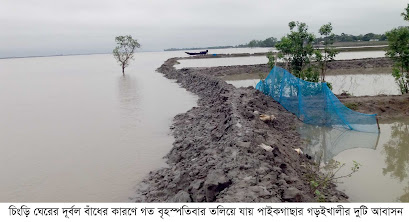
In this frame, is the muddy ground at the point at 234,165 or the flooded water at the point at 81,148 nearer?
the muddy ground at the point at 234,165

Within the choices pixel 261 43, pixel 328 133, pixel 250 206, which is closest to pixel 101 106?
pixel 328 133

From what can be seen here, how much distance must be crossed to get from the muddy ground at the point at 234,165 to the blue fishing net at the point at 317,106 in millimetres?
583

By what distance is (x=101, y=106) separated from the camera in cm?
1662

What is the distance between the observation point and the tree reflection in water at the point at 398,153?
22.4 feet

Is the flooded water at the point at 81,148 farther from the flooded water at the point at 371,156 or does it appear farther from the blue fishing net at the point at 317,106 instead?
the blue fishing net at the point at 317,106

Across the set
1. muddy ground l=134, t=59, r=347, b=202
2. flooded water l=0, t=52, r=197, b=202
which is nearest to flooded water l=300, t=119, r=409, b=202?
muddy ground l=134, t=59, r=347, b=202

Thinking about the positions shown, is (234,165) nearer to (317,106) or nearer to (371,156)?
(371,156)

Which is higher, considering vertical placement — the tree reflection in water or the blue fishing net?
the blue fishing net

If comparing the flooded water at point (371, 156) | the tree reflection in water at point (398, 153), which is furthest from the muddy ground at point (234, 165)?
the tree reflection in water at point (398, 153)

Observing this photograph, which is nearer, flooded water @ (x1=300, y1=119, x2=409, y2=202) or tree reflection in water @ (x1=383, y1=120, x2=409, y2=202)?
flooded water @ (x1=300, y1=119, x2=409, y2=202)

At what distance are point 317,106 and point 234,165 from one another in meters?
6.01

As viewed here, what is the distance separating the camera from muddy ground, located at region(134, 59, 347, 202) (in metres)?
4.76

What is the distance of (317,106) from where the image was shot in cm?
1054

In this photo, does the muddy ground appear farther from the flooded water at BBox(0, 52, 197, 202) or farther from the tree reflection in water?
the tree reflection in water
